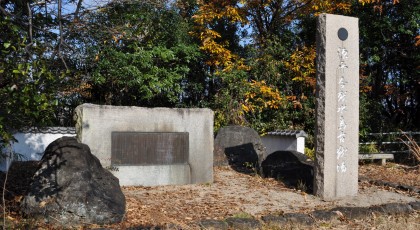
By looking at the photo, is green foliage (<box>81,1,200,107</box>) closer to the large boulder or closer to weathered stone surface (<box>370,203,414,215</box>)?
the large boulder

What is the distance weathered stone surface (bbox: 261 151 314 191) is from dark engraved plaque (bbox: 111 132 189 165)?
224 centimetres

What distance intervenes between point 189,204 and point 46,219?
99.4 inches

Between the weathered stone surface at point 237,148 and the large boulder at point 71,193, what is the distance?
6058mm

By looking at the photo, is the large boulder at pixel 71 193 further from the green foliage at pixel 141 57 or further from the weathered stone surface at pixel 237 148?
the green foliage at pixel 141 57

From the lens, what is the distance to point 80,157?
705 centimetres

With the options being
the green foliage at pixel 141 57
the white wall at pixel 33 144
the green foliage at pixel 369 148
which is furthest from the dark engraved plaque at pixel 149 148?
the green foliage at pixel 369 148

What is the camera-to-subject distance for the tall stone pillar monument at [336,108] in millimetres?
8820

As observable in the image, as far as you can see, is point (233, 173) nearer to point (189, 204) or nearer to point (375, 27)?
point (189, 204)

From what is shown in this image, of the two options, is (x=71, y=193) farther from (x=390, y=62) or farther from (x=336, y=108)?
(x=390, y=62)

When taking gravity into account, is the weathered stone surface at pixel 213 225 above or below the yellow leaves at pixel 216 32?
below

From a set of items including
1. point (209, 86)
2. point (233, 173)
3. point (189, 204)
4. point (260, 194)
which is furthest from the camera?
point (209, 86)

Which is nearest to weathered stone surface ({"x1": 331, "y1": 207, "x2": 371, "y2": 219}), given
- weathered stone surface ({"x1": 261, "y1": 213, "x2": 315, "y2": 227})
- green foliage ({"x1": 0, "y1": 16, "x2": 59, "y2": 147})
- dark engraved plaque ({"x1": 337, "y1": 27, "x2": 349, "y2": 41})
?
weathered stone surface ({"x1": 261, "y1": 213, "x2": 315, "y2": 227})

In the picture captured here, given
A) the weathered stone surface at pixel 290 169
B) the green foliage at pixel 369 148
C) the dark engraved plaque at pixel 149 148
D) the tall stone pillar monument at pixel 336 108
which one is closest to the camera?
the tall stone pillar monument at pixel 336 108

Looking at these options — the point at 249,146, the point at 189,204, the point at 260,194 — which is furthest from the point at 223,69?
the point at 189,204
